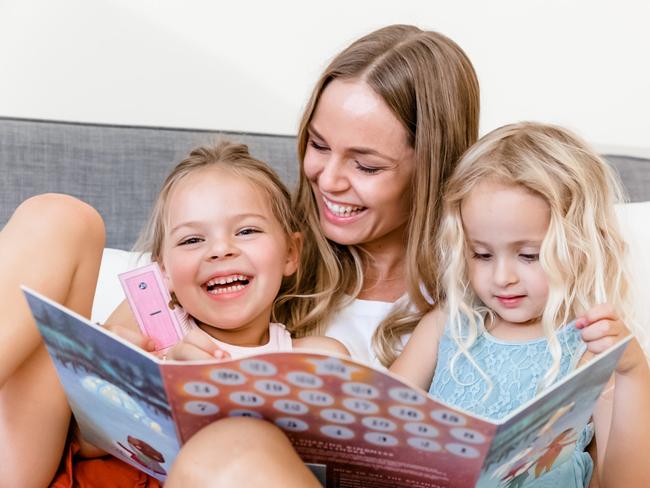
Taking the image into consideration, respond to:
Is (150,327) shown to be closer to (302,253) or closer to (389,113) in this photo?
(302,253)

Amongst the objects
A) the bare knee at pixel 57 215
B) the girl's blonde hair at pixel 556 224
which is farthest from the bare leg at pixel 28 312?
the girl's blonde hair at pixel 556 224

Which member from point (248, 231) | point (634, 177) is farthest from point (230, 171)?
point (634, 177)

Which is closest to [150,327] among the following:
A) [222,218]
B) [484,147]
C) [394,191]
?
[222,218]

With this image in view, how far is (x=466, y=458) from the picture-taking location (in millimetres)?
1060

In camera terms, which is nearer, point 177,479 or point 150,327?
point 177,479

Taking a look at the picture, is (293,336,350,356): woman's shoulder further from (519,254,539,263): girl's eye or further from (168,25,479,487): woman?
(519,254,539,263): girl's eye

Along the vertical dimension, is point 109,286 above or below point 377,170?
below

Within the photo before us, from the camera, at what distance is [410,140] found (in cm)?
169

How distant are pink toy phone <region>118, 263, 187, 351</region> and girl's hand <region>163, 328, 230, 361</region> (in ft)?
0.89

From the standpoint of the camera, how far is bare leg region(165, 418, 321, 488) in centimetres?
103

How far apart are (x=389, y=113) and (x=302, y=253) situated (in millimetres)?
330

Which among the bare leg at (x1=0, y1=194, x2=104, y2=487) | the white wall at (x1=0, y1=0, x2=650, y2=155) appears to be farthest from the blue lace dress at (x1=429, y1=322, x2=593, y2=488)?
the white wall at (x1=0, y1=0, x2=650, y2=155)

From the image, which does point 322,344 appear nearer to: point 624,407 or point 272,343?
point 272,343

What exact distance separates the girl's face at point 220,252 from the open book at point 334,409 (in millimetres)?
349
